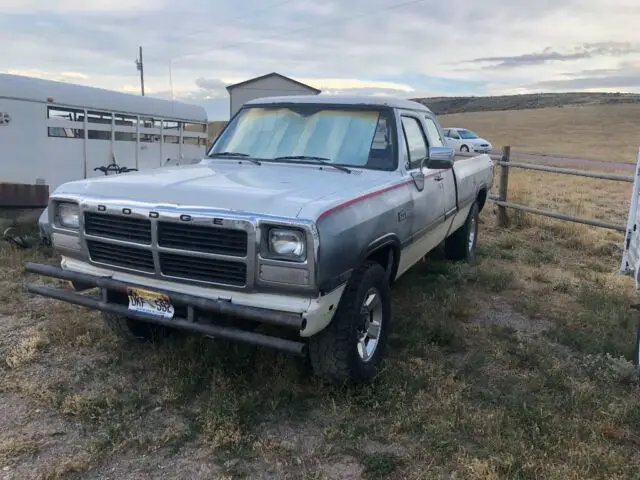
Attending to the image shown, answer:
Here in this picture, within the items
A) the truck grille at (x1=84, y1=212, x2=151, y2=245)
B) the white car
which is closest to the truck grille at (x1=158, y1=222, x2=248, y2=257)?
the truck grille at (x1=84, y1=212, x2=151, y2=245)

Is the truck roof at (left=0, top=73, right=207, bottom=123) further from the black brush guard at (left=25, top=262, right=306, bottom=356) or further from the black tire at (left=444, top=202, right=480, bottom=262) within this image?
the black tire at (left=444, top=202, right=480, bottom=262)

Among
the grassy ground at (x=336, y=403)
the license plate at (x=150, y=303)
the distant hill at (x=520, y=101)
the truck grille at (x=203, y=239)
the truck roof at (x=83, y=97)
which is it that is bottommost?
the grassy ground at (x=336, y=403)

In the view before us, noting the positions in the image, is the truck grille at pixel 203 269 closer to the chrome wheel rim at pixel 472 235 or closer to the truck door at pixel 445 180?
the truck door at pixel 445 180

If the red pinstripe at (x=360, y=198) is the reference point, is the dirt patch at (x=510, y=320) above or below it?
below

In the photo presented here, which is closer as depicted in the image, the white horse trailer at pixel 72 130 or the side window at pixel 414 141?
the side window at pixel 414 141

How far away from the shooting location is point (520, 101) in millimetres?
97500

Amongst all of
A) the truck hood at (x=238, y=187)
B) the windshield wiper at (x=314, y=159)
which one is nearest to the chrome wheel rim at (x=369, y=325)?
the truck hood at (x=238, y=187)

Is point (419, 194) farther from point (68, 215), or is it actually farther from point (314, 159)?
point (68, 215)

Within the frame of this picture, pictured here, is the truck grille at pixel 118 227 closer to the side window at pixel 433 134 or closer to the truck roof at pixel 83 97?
the side window at pixel 433 134

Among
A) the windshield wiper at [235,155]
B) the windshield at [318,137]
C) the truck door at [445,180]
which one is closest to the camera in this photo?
the windshield at [318,137]

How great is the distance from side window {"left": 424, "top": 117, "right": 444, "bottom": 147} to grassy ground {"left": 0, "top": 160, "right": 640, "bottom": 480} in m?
1.59

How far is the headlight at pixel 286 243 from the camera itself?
10.5 feet

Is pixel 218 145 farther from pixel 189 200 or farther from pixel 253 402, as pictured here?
pixel 253 402

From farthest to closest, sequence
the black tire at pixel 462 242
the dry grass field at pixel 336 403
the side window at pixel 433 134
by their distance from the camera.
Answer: the black tire at pixel 462 242 → the side window at pixel 433 134 → the dry grass field at pixel 336 403
